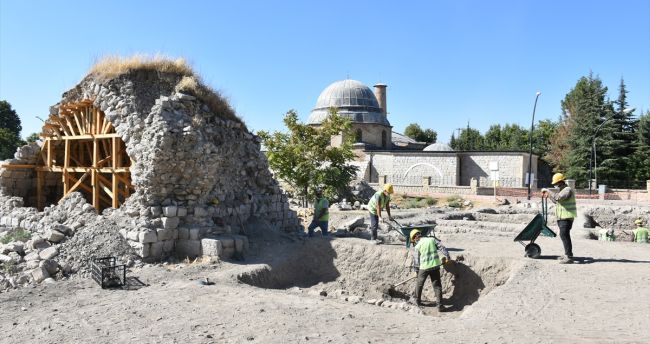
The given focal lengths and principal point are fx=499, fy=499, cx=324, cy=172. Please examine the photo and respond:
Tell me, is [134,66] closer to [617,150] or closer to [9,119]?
[617,150]

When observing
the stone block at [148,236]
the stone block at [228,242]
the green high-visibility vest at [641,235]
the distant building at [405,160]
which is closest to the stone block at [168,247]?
the stone block at [148,236]

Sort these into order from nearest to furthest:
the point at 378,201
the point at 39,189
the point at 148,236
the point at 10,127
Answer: the point at 148,236 → the point at 378,201 → the point at 39,189 → the point at 10,127

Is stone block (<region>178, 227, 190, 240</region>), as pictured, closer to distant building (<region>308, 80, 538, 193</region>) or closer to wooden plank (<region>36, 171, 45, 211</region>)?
wooden plank (<region>36, 171, 45, 211</region>)

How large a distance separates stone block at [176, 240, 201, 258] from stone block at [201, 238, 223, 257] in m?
0.13

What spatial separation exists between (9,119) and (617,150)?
58.5 meters

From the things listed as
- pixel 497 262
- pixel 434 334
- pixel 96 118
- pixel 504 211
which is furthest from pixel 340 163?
pixel 434 334

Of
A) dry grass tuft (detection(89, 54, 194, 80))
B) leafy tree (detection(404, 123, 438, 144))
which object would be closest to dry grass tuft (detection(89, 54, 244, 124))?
dry grass tuft (detection(89, 54, 194, 80))

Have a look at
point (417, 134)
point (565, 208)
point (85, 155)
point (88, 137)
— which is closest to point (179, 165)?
point (88, 137)

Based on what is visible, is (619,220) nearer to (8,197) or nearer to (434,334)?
(434,334)

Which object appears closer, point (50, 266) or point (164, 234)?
point (50, 266)

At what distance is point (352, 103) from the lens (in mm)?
48500

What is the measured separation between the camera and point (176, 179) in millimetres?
11320

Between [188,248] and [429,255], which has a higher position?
[429,255]

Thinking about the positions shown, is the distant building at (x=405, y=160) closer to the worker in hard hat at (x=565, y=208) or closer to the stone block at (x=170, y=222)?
the stone block at (x=170, y=222)
